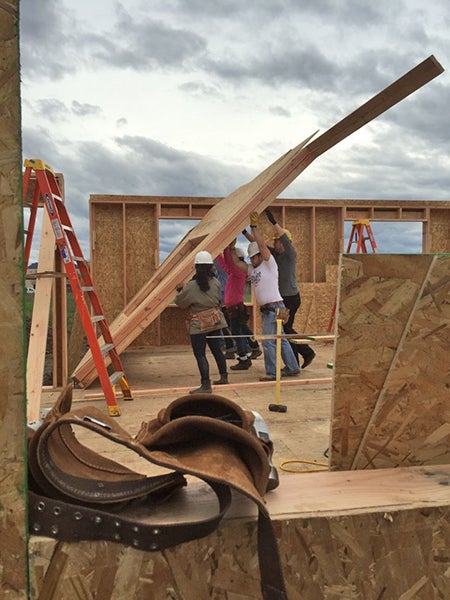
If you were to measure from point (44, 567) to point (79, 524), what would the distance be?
15 centimetres

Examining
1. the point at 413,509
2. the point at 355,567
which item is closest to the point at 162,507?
the point at 355,567

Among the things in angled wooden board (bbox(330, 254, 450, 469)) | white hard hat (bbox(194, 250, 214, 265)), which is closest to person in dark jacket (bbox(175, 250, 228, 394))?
white hard hat (bbox(194, 250, 214, 265))

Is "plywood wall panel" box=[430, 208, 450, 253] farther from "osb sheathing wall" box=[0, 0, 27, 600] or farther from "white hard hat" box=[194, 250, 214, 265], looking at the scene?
"osb sheathing wall" box=[0, 0, 27, 600]

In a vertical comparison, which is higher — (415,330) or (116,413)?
(415,330)

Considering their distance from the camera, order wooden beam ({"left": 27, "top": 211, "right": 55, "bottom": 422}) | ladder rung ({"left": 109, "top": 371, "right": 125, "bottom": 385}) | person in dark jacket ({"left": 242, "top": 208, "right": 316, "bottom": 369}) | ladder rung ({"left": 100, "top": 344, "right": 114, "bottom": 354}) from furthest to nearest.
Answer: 1. person in dark jacket ({"left": 242, "top": 208, "right": 316, "bottom": 369})
2. ladder rung ({"left": 100, "top": 344, "right": 114, "bottom": 354})
3. ladder rung ({"left": 109, "top": 371, "right": 125, "bottom": 385})
4. wooden beam ({"left": 27, "top": 211, "right": 55, "bottom": 422})

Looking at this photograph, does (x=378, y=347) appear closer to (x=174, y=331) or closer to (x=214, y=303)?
(x=214, y=303)

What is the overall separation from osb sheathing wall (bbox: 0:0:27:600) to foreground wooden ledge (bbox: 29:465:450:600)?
0.07 metres

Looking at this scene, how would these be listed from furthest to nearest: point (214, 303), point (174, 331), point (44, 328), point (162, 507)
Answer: point (174, 331)
point (214, 303)
point (44, 328)
point (162, 507)

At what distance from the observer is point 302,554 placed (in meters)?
1.51

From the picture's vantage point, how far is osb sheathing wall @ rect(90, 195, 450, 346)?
438 inches

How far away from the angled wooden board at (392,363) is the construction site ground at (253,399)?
71 cm

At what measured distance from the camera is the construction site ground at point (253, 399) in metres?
3.93

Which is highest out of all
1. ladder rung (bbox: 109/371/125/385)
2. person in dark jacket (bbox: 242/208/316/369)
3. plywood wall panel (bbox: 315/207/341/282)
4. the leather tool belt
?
plywood wall panel (bbox: 315/207/341/282)

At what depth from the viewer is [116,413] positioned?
4973 mm
